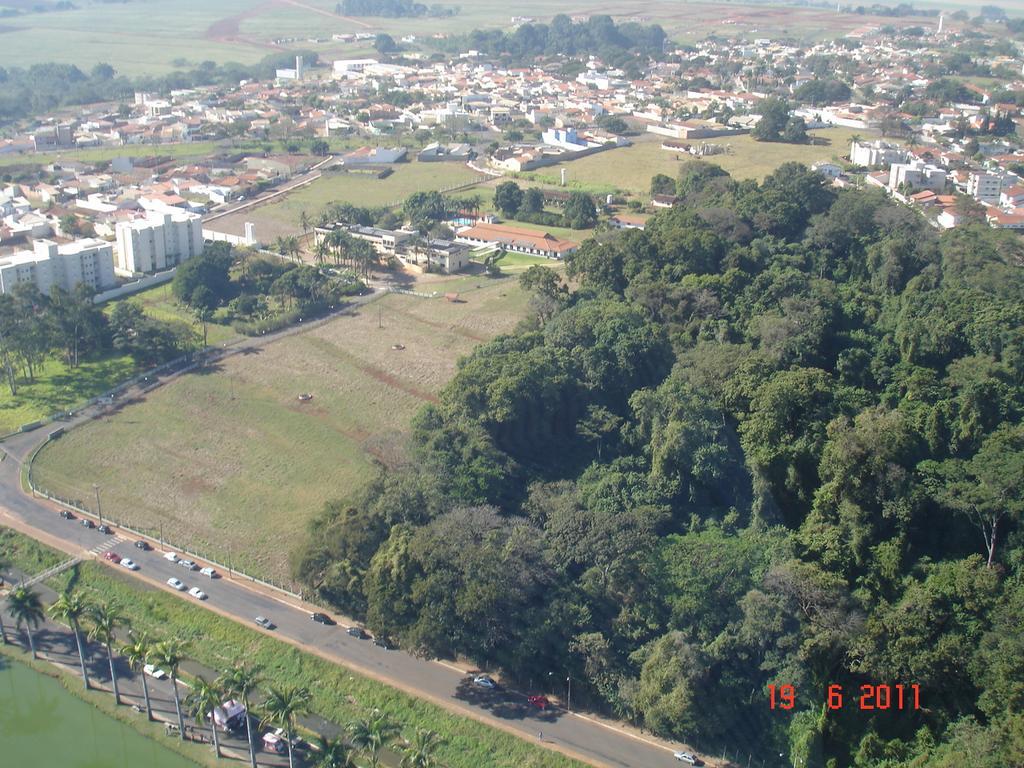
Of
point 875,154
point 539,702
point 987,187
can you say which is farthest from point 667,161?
point 539,702

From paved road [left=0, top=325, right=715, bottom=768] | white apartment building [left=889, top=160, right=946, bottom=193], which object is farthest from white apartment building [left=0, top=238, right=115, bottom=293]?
white apartment building [left=889, top=160, right=946, bottom=193]

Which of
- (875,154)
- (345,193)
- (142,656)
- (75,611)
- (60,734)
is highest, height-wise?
(875,154)

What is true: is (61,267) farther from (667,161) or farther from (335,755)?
(667,161)

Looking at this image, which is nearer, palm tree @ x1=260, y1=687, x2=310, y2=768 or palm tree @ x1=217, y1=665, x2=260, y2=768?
palm tree @ x1=260, y1=687, x2=310, y2=768

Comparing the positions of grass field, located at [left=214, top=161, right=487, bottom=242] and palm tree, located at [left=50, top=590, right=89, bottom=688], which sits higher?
grass field, located at [left=214, top=161, right=487, bottom=242]

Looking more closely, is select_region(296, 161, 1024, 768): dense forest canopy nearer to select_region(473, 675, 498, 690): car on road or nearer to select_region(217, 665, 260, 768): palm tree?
select_region(473, 675, 498, 690): car on road
